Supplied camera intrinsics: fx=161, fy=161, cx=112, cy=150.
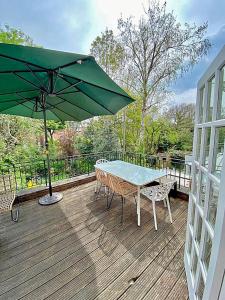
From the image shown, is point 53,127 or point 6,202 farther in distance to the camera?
point 53,127

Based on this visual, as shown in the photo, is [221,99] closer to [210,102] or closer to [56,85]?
[210,102]

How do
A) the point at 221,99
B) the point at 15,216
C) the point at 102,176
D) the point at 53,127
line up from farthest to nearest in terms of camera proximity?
the point at 53,127 → the point at 102,176 → the point at 15,216 → the point at 221,99

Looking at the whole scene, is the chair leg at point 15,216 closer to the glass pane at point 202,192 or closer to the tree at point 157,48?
the glass pane at point 202,192

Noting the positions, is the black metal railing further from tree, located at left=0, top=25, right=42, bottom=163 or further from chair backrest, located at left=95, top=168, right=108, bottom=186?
chair backrest, located at left=95, top=168, right=108, bottom=186

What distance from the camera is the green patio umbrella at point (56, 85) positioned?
1.56 m

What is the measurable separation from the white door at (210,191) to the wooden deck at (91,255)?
0.41 meters

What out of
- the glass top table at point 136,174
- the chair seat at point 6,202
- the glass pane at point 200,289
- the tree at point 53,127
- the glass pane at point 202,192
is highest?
the tree at point 53,127

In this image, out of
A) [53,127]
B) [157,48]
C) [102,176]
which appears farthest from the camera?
[53,127]

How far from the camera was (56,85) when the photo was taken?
2789 mm

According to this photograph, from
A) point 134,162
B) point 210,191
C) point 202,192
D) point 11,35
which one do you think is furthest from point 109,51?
point 210,191

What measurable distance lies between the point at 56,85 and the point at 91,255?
2634 millimetres

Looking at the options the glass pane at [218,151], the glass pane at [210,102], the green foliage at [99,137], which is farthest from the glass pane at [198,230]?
the green foliage at [99,137]

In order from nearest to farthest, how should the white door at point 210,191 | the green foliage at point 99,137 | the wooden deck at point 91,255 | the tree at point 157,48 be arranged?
the white door at point 210,191 < the wooden deck at point 91,255 < the tree at point 157,48 < the green foliage at point 99,137

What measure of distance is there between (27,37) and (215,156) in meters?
9.16
